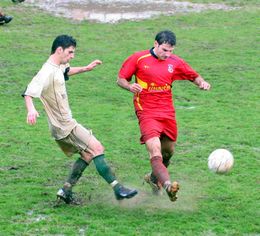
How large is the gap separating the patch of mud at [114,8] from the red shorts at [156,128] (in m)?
13.3

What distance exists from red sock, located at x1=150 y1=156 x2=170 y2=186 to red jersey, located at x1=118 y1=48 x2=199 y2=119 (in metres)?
0.58

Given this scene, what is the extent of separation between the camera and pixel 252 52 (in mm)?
18016

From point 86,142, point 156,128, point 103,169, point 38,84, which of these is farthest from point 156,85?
point 38,84

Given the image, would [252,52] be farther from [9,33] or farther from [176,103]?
[9,33]

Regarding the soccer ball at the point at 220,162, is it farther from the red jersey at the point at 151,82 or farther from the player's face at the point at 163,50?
the player's face at the point at 163,50

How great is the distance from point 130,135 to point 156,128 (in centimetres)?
334

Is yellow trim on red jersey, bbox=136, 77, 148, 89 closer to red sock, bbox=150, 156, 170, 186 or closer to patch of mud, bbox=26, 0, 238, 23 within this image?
red sock, bbox=150, 156, 170, 186

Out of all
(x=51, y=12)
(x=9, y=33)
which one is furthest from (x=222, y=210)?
(x=51, y=12)

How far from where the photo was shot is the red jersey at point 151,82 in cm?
851

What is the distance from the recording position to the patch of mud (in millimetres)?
22041

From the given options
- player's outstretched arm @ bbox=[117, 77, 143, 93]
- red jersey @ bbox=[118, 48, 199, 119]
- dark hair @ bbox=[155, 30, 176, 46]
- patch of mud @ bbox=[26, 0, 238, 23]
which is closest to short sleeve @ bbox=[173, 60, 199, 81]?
red jersey @ bbox=[118, 48, 199, 119]

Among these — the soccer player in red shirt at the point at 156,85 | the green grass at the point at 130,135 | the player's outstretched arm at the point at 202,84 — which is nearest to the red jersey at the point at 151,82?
the soccer player in red shirt at the point at 156,85

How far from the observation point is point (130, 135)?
460 inches

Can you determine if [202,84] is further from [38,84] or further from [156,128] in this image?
[38,84]
